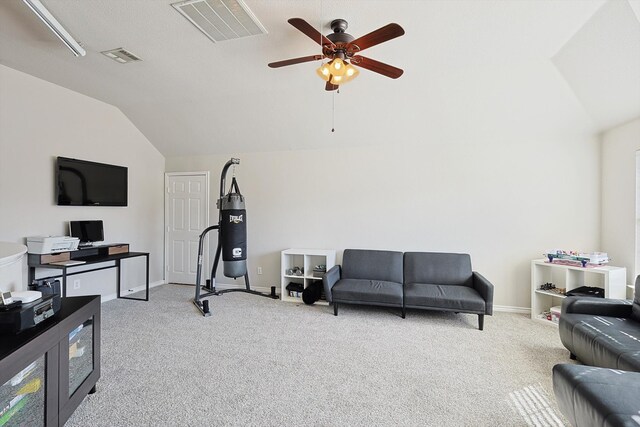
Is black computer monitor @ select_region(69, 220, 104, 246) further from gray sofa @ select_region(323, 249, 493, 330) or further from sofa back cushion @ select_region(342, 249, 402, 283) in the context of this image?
sofa back cushion @ select_region(342, 249, 402, 283)

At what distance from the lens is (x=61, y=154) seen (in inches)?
154

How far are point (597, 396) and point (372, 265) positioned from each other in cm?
298

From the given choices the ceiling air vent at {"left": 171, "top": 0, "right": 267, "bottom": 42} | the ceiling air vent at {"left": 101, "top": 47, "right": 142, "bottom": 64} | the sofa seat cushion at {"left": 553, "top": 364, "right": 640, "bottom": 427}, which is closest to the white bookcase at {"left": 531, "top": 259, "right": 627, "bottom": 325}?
the sofa seat cushion at {"left": 553, "top": 364, "right": 640, "bottom": 427}

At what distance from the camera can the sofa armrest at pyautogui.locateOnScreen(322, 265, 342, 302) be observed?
388 cm

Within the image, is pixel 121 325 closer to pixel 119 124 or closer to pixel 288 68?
pixel 119 124

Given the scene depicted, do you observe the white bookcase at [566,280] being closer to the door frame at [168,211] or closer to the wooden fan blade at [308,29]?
the wooden fan blade at [308,29]

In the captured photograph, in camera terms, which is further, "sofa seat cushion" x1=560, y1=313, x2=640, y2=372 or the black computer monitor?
the black computer monitor

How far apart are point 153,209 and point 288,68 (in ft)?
12.1

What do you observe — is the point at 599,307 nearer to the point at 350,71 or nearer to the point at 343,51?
the point at 350,71

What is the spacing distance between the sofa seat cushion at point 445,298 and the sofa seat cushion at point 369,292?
136 millimetres

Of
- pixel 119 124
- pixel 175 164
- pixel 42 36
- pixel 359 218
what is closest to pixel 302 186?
pixel 359 218

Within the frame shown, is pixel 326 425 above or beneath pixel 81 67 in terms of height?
beneath

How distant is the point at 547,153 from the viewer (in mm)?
3977

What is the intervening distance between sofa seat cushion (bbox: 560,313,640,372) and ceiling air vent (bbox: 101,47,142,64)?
15.9 ft
